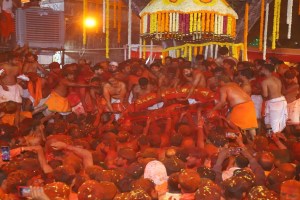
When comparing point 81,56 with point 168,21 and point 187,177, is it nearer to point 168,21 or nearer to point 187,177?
point 168,21

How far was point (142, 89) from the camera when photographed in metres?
8.17

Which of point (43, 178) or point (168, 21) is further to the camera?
point (168, 21)

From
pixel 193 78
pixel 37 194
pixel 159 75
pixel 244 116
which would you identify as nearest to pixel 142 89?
pixel 193 78

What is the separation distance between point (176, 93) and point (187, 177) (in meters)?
4.22

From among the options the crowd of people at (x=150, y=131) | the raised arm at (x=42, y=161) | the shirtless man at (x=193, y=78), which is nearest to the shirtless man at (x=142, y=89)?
the crowd of people at (x=150, y=131)

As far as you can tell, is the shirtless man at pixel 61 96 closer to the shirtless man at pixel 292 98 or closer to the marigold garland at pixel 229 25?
the marigold garland at pixel 229 25

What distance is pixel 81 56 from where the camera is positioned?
50.1 ft

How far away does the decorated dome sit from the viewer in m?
8.65

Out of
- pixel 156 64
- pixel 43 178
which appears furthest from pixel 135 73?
pixel 43 178

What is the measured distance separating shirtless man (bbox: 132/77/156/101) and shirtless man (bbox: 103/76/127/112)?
0.70 ft

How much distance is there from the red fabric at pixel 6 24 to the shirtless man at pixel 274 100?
604cm

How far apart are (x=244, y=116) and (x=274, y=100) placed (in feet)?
2.77

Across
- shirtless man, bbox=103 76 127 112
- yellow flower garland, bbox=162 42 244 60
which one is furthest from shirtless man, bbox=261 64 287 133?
shirtless man, bbox=103 76 127 112

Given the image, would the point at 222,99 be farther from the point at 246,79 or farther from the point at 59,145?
the point at 59,145
